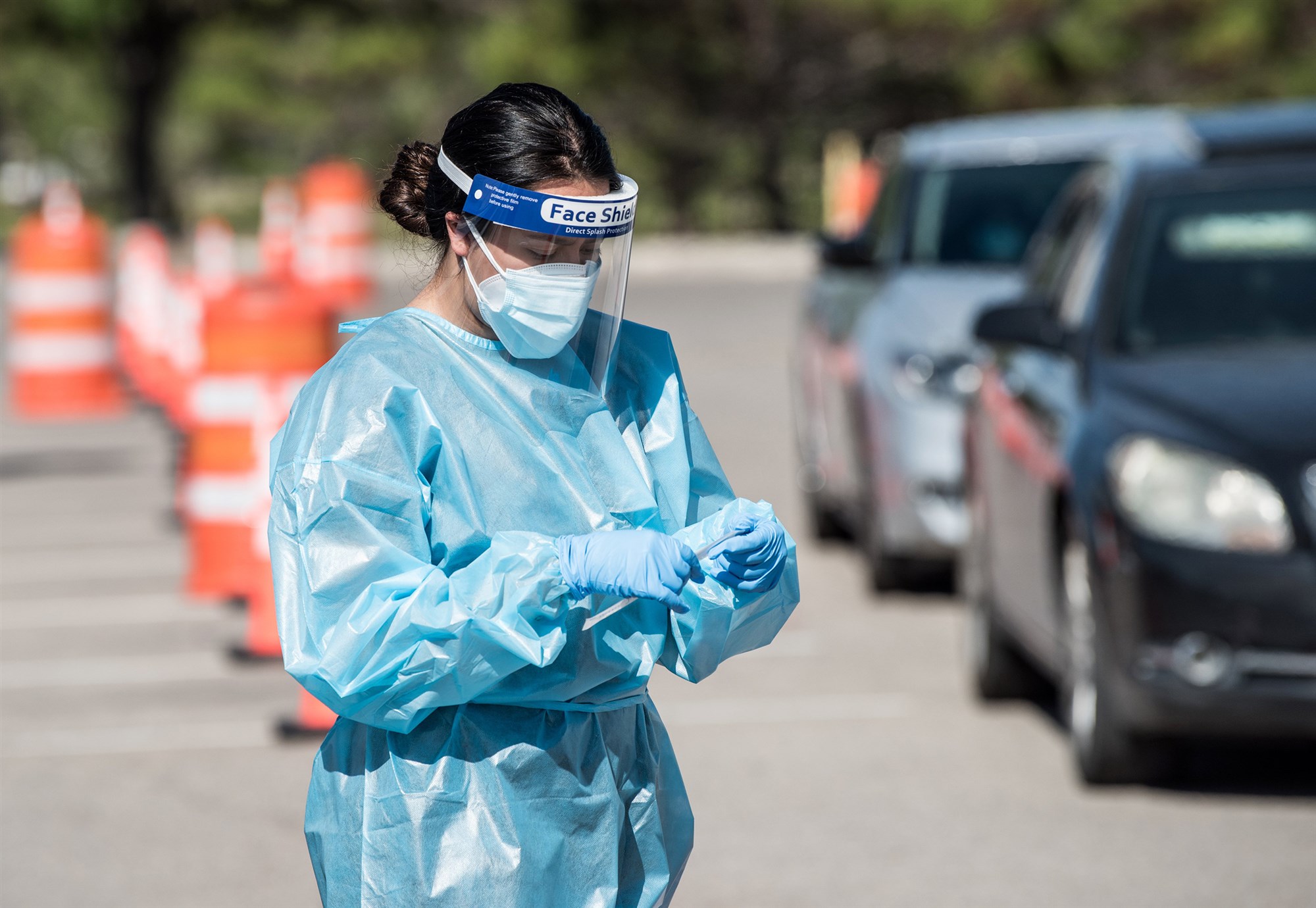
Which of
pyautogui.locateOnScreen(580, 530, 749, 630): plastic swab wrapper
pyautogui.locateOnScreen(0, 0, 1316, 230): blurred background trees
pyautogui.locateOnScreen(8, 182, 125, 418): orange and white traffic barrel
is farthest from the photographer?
pyautogui.locateOnScreen(0, 0, 1316, 230): blurred background trees

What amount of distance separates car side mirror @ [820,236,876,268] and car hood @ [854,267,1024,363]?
0.39m

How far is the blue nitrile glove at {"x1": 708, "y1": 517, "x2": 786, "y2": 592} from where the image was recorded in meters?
2.73

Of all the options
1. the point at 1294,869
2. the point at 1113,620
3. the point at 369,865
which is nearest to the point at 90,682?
the point at 1113,620

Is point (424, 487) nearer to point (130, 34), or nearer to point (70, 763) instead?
point (70, 763)

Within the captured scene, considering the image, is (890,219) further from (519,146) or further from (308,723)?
(519,146)

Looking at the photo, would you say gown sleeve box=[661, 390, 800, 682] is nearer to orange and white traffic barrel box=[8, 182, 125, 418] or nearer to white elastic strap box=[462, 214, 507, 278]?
white elastic strap box=[462, 214, 507, 278]

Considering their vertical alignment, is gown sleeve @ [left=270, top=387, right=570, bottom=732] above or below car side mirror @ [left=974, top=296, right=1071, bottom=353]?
above

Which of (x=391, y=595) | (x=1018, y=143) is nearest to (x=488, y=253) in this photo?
(x=391, y=595)

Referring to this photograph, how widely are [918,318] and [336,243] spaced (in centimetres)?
1483

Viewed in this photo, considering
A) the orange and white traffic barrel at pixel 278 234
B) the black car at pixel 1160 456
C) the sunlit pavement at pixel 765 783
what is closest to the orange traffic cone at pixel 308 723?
the sunlit pavement at pixel 765 783

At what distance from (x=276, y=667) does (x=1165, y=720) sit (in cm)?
357

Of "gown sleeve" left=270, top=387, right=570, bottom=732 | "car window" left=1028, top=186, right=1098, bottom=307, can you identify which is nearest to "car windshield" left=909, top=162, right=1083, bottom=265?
"car window" left=1028, top=186, right=1098, bottom=307

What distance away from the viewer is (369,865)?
279 centimetres

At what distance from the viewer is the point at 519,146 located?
2738mm
